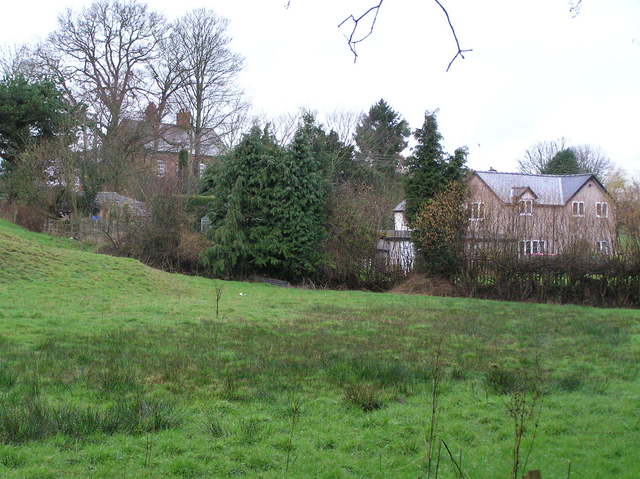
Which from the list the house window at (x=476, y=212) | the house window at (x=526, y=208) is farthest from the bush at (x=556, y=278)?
the house window at (x=526, y=208)

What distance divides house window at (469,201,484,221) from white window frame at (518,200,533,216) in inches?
55.7

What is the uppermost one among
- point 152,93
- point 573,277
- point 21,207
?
point 152,93

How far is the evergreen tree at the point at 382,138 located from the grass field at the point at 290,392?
2881cm

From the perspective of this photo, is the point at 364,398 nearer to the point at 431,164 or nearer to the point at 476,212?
the point at 476,212

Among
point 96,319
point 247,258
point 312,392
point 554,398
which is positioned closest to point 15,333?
point 96,319

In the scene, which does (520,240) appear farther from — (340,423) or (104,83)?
(104,83)

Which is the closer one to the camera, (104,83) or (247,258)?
(247,258)

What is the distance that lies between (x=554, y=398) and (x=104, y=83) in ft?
129

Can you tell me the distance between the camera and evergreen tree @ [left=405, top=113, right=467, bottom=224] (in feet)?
76.5

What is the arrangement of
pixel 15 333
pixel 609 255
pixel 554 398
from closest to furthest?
pixel 554 398
pixel 15 333
pixel 609 255

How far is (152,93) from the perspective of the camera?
4178 cm

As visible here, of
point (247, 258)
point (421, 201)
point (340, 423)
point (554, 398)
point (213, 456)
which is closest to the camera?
point (213, 456)

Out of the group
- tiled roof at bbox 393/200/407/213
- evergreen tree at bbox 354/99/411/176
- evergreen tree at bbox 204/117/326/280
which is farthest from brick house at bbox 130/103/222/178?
evergreen tree at bbox 204/117/326/280

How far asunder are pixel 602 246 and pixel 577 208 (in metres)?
4.00
